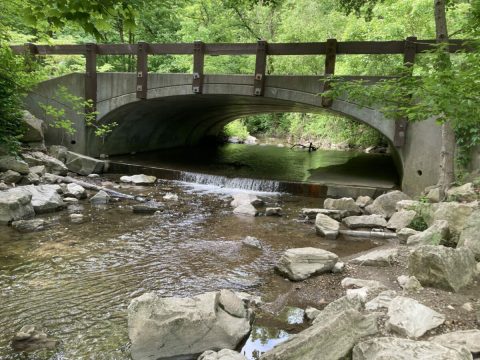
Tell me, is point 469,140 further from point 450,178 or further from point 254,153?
point 254,153

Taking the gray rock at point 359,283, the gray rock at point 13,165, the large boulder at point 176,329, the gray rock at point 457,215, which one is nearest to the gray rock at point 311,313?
the gray rock at point 359,283

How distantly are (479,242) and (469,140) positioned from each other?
4.68 metres

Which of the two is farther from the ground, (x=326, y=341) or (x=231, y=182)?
(x=231, y=182)

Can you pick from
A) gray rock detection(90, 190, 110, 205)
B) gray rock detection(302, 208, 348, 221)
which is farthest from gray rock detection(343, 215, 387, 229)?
gray rock detection(90, 190, 110, 205)

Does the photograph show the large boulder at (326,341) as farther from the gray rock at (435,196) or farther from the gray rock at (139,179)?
the gray rock at (139,179)

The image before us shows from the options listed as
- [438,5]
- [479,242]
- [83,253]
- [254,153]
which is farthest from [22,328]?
[254,153]

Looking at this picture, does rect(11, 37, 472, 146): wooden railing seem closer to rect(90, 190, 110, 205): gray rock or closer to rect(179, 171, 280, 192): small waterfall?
rect(179, 171, 280, 192): small waterfall

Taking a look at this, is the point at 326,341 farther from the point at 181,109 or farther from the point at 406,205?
the point at 181,109

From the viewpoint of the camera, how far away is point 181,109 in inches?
683

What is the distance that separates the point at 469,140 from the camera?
880cm

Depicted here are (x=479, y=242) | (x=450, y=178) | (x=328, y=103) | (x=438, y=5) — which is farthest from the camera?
(x=328, y=103)

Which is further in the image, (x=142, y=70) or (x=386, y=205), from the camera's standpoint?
(x=142, y=70)

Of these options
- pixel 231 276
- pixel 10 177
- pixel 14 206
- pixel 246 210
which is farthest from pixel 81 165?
pixel 231 276

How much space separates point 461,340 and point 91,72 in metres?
13.9
